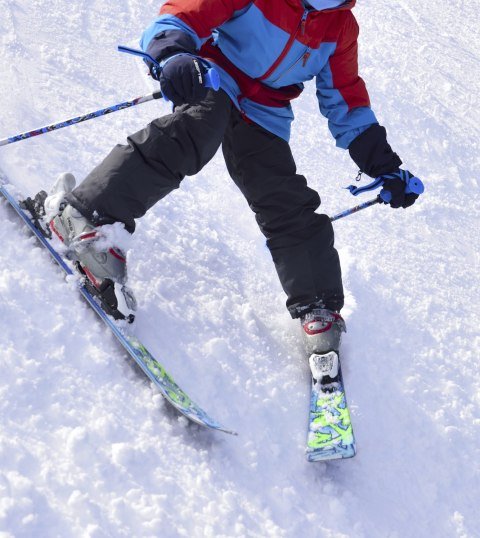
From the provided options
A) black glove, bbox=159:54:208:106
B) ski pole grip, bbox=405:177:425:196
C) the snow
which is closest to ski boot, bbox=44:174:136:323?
the snow

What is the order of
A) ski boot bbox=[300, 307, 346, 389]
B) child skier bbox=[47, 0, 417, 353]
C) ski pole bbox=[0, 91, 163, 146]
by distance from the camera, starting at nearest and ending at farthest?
child skier bbox=[47, 0, 417, 353], ski boot bbox=[300, 307, 346, 389], ski pole bbox=[0, 91, 163, 146]

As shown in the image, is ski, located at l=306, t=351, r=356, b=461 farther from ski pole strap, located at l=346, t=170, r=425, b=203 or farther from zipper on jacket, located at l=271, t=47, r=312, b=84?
zipper on jacket, located at l=271, t=47, r=312, b=84

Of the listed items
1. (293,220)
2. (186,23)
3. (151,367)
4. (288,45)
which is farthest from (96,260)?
(288,45)

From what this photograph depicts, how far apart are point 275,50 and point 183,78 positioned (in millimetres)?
700

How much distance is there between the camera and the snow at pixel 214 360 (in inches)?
97.5

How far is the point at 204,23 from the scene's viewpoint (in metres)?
3.07


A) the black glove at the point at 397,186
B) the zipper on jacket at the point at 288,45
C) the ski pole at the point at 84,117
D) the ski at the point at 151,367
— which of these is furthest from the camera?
the black glove at the point at 397,186

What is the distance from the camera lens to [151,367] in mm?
2898

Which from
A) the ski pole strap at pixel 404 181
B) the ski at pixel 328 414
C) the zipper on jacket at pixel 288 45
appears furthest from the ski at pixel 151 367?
the ski pole strap at pixel 404 181

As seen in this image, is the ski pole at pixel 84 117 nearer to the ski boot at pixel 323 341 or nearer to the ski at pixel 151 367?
the ski at pixel 151 367

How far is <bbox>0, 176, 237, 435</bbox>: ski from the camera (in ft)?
9.06

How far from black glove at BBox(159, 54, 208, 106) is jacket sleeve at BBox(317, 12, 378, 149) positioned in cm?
99

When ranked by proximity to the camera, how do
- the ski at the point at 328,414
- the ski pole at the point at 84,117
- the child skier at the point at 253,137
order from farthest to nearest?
the ski pole at the point at 84,117, the child skier at the point at 253,137, the ski at the point at 328,414

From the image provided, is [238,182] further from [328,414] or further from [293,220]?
[328,414]
